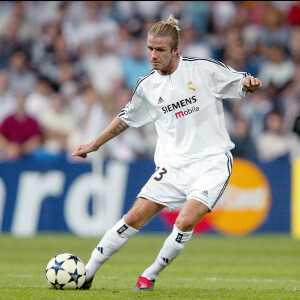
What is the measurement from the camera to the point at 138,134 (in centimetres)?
1562

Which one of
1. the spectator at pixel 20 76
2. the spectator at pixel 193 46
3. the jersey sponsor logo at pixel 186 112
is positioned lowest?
the jersey sponsor logo at pixel 186 112

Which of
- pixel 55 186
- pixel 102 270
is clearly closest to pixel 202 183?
pixel 102 270

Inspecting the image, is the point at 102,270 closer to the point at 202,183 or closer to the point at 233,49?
the point at 202,183

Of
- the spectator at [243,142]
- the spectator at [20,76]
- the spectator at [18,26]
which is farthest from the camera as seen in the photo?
the spectator at [18,26]

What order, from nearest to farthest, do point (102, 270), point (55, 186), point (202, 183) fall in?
point (202, 183)
point (102, 270)
point (55, 186)

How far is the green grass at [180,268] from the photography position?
264 inches

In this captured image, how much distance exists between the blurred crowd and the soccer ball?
8.08 metres

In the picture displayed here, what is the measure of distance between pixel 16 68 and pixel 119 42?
7.25 feet

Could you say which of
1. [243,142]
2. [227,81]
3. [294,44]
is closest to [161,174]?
[227,81]

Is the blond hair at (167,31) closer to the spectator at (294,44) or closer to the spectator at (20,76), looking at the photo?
the spectator at (20,76)

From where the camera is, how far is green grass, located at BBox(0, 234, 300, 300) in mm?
6703

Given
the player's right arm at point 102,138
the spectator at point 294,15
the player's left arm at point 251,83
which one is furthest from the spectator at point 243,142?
the player's left arm at point 251,83

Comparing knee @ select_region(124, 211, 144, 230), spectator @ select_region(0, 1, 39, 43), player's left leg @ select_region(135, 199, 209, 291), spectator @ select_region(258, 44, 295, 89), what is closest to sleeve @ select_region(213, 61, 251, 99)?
player's left leg @ select_region(135, 199, 209, 291)

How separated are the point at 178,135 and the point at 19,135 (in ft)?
27.4
